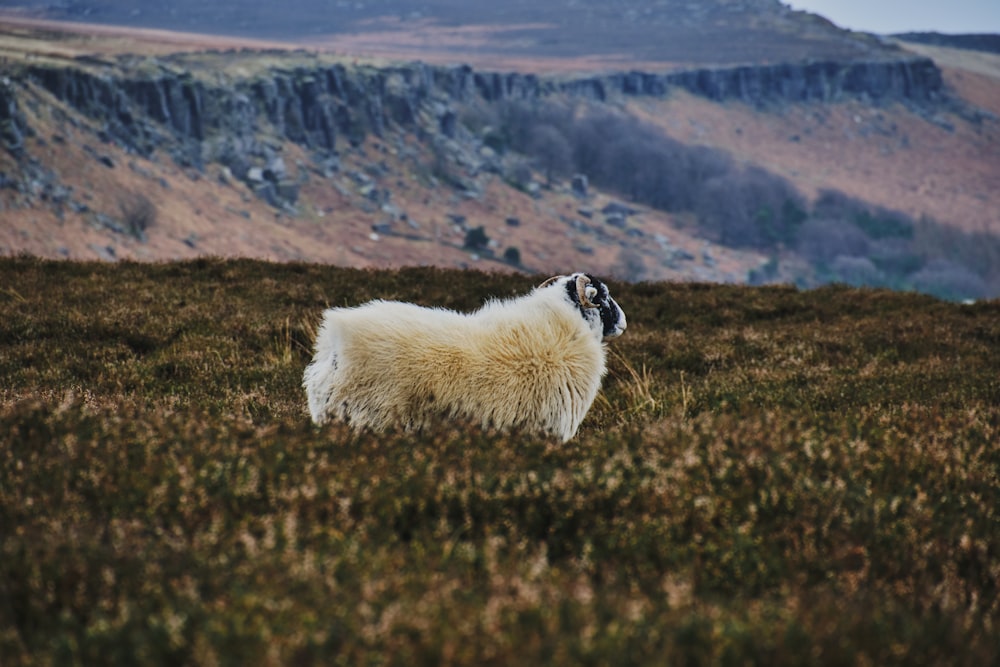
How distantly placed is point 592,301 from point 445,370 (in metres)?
1.94

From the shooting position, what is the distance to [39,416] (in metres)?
5.89

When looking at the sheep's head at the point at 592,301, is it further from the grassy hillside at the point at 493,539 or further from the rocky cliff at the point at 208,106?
the rocky cliff at the point at 208,106

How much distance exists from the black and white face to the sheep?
1.72 ft

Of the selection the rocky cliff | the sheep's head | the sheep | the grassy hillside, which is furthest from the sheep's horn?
the rocky cliff

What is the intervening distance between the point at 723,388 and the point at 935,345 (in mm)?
5132

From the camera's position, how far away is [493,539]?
392cm

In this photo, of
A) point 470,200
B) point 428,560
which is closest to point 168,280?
point 428,560

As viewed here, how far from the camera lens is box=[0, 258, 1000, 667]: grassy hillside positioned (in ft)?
10.1

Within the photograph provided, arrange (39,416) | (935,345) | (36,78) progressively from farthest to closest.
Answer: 1. (36,78)
2. (935,345)
3. (39,416)

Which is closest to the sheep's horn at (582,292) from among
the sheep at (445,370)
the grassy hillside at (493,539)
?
the sheep at (445,370)

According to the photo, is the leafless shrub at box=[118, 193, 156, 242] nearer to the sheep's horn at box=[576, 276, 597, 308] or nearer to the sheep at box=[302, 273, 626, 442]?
the sheep's horn at box=[576, 276, 597, 308]

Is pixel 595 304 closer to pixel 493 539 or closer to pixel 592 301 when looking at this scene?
pixel 592 301

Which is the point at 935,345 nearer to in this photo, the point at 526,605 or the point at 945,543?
the point at 945,543

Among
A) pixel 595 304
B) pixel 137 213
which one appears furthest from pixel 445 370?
pixel 137 213
